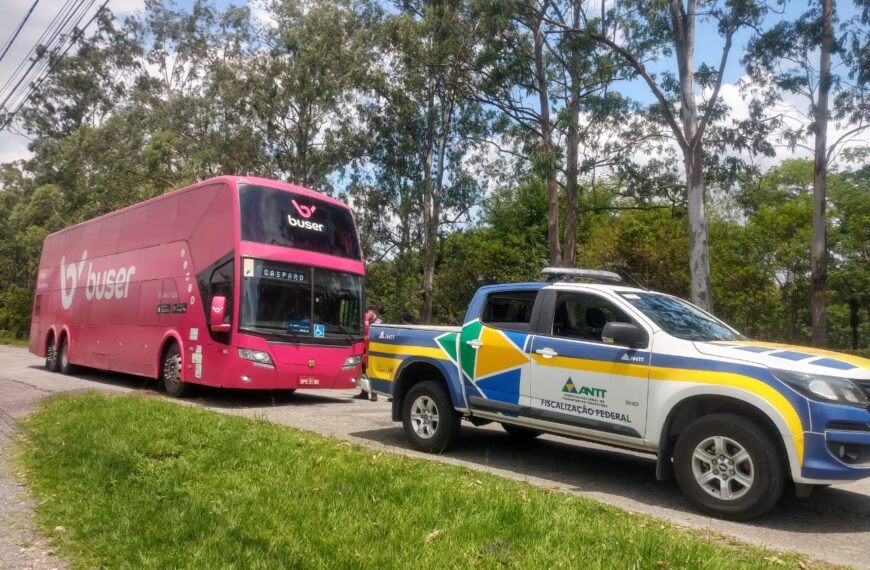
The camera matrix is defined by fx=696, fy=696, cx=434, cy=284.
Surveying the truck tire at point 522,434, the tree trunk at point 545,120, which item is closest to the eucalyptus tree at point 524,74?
the tree trunk at point 545,120

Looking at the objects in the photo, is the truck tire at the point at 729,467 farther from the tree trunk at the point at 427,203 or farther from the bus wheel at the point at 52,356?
the tree trunk at the point at 427,203

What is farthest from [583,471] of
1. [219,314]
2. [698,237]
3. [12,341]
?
[12,341]

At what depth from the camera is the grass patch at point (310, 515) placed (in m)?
4.06

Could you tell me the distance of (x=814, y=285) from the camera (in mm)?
21188

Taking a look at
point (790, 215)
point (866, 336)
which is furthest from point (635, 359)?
point (866, 336)

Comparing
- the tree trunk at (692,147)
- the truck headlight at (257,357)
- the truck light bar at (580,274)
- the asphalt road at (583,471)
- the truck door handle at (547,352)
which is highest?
the tree trunk at (692,147)

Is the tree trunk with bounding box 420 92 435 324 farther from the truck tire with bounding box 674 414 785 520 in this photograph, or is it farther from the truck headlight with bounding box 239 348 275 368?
the truck tire with bounding box 674 414 785 520

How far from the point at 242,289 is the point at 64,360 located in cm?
1002

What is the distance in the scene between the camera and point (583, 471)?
7328 millimetres

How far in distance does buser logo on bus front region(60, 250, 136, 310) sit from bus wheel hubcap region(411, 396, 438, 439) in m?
9.13

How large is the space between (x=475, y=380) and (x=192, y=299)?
6913mm

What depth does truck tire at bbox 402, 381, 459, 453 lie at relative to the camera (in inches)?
305

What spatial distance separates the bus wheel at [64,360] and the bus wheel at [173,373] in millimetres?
6456

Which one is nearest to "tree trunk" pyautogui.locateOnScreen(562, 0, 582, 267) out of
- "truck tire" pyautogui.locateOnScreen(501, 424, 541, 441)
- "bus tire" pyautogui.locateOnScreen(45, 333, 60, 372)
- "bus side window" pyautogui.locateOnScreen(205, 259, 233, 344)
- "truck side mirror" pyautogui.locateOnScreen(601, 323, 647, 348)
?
"bus side window" pyautogui.locateOnScreen(205, 259, 233, 344)
